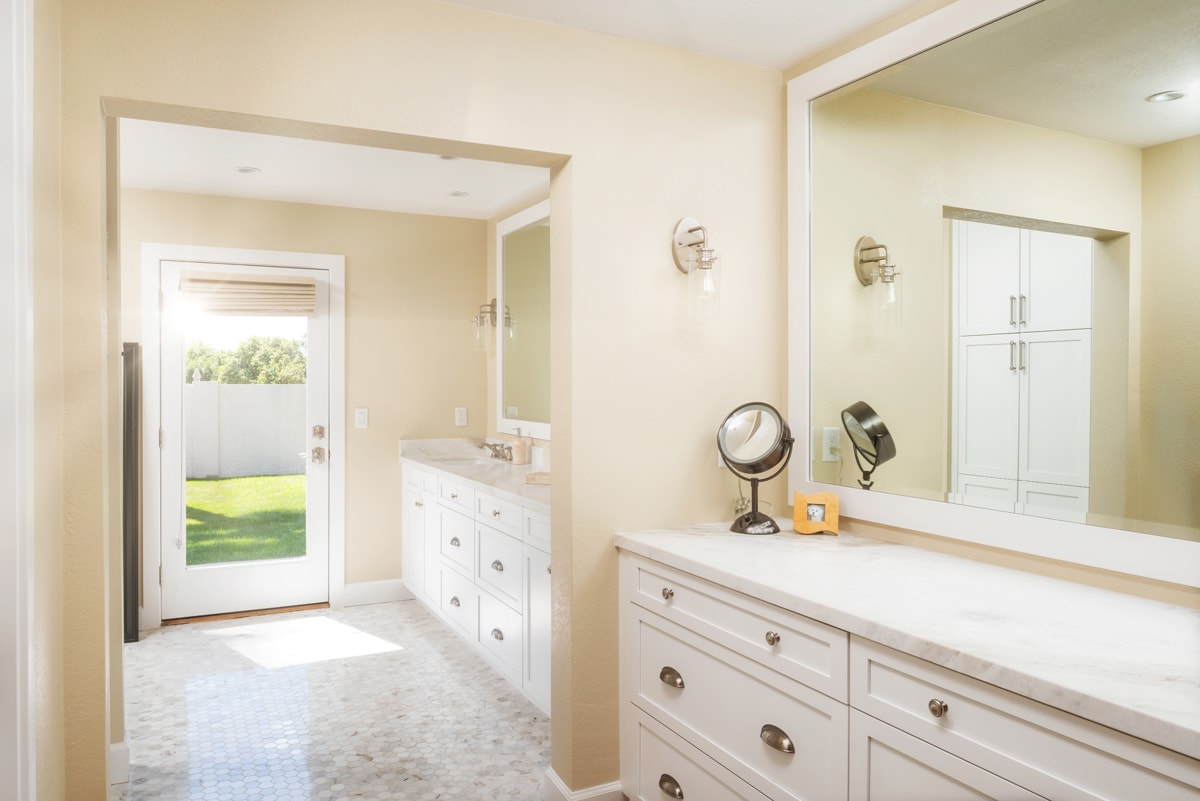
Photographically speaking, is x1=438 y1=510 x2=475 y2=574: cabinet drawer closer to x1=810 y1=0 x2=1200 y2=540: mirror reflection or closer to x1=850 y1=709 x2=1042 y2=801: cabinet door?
x1=810 y1=0 x2=1200 y2=540: mirror reflection

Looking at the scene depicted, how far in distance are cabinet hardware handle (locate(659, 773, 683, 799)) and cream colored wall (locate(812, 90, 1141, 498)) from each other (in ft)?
3.49

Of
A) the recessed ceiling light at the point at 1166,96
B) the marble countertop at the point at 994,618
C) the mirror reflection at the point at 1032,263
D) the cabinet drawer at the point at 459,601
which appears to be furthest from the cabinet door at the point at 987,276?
the cabinet drawer at the point at 459,601

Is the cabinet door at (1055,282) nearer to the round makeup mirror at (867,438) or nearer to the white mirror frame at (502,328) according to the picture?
the round makeup mirror at (867,438)

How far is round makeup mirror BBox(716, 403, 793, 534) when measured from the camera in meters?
2.45

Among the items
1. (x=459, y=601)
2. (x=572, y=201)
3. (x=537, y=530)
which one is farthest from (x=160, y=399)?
(x=572, y=201)

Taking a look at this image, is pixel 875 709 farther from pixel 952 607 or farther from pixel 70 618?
pixel 70 618

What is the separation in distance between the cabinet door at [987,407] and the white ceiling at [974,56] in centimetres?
57

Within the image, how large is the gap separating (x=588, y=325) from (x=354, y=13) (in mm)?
1063

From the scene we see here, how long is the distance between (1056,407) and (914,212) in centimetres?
73

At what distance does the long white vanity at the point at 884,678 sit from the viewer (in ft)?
4.12

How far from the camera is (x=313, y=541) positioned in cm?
485

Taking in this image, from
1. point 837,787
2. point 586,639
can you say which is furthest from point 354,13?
point 837,787

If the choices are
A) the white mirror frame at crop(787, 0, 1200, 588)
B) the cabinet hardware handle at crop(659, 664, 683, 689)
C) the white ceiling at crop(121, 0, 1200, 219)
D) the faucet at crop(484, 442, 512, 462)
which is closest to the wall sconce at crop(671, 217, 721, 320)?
the white mirror frame at crop(787, 0, 1200, 588)

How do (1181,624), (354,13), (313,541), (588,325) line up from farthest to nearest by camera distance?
1. (313,541)
2. (588,325)
3. (354,13)
4. (1181,624)
